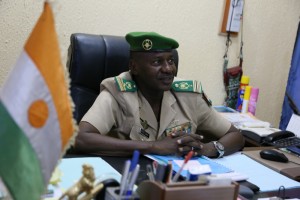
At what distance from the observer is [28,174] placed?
1.95 ft

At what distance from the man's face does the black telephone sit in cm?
55

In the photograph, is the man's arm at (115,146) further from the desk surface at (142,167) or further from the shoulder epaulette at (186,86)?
the shoulder epaulette at (186,86)

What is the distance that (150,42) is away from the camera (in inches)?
59.1

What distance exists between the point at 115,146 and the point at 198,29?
120 centimetres

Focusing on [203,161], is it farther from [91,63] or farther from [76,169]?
[91,63]

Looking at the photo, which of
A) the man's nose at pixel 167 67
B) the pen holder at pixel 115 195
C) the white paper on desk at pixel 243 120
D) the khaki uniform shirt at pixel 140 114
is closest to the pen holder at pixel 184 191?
the pen holder at pixel 115 195

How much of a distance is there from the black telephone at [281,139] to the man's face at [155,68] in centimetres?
55

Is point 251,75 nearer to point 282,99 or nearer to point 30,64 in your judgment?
point 282,99

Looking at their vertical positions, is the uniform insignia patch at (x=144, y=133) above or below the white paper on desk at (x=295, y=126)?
below

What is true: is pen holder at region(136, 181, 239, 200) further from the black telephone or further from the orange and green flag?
the black telephone

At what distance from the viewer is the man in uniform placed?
135cm

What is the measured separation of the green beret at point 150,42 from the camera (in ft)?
4.90

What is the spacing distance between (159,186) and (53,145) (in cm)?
21

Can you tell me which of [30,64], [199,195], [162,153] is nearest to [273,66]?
[162,153]
